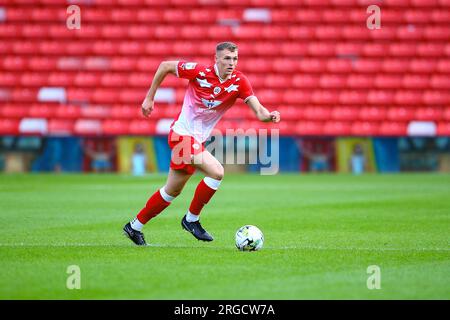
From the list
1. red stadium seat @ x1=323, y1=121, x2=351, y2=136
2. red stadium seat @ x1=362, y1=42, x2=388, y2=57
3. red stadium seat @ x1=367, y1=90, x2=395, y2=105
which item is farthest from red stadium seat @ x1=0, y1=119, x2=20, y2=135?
red stadium seat @ x1=362, y1=42, x2=388, y2=57

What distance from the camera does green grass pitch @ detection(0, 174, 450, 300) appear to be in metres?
6.83

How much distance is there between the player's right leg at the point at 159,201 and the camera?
30.8 ft

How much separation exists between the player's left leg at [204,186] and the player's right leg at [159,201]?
178mm

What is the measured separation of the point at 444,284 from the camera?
7.05 metres

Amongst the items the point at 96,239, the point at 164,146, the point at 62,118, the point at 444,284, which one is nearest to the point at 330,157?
the point at 164,146

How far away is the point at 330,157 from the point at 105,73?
24.0 ft

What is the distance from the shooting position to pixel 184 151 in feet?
30.5

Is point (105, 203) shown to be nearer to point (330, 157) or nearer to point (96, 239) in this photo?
point (96, 239)

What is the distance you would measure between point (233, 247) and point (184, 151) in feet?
3.51

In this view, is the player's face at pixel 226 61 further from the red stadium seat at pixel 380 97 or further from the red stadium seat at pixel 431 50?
the red stadium seat at pixel 431 50

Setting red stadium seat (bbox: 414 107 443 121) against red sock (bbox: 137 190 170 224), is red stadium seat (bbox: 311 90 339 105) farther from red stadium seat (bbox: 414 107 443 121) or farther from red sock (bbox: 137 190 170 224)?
red sock (bbox: 137 190 170 224)

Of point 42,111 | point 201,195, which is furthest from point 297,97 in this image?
point 201,195

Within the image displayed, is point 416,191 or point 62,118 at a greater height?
point 62,118
